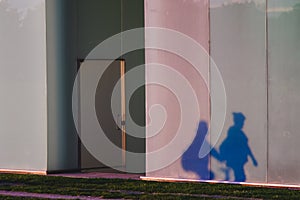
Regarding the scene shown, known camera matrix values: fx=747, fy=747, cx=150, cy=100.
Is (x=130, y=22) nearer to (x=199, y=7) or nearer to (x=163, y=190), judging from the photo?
(x=199, y=7)

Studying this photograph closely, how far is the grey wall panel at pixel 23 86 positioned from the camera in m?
17.9

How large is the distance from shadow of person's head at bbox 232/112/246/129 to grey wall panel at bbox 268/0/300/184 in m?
0.60

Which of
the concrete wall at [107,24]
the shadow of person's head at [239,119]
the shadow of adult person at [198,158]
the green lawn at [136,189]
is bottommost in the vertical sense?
the green lawn at [136,189]

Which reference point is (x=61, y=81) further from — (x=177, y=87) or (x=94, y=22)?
(x=177, y=87)

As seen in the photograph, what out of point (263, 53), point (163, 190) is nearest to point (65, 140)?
point (163, 190)

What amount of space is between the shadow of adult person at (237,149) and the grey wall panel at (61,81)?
15.5 feet

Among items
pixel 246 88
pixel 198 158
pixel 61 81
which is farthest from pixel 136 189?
pixel 61 81

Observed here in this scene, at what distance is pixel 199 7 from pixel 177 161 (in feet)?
10.8

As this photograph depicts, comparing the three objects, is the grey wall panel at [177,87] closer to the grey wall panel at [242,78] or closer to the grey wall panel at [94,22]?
the grey wall panel at [242,78]

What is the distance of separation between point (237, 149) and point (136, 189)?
2.24m

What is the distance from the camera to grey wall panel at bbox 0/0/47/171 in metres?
17.9

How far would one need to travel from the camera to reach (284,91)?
48.3 ft

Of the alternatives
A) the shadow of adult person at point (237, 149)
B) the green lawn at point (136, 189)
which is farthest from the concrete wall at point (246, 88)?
the green lawn at point (136, 189)

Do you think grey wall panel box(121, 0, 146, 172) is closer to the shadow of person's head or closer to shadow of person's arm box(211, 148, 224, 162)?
shadow of person's arm box(211, 148, 224, 162)
